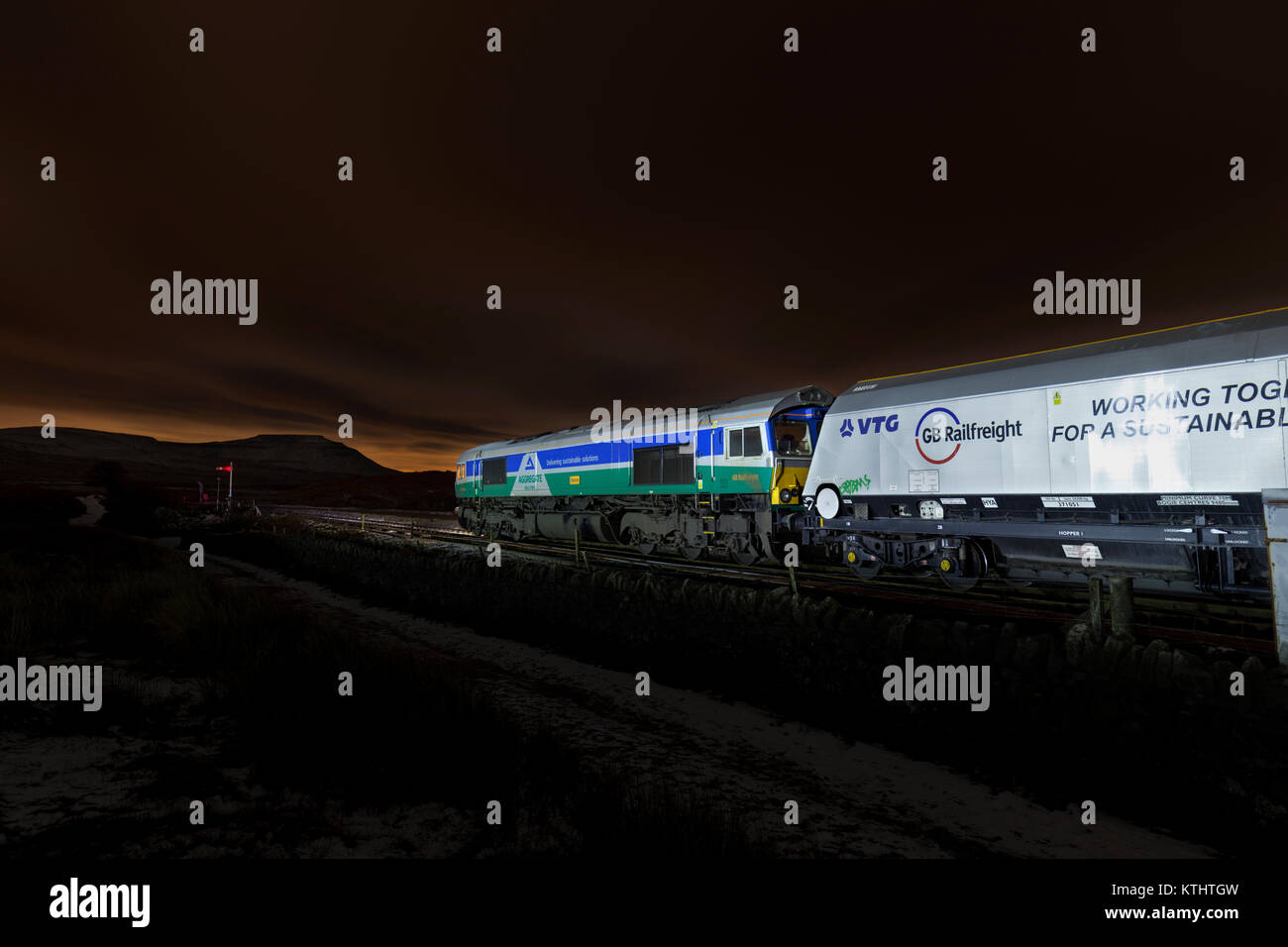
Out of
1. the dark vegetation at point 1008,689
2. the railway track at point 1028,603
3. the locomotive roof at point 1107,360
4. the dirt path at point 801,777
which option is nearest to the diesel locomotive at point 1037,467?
the locomotive roof at point 1107,360

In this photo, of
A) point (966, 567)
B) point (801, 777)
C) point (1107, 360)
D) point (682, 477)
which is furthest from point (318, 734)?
point (682, 477)

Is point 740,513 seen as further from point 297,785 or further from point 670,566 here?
point 297,785

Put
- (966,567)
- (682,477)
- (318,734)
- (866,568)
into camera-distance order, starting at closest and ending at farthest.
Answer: (318,734) → (966,567) → (866,568) → (682,477)

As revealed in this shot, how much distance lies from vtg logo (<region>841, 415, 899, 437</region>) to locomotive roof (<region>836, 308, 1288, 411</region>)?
30 centimetres

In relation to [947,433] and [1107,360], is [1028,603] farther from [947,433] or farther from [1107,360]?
[1107,360]

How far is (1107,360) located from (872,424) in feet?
14.4

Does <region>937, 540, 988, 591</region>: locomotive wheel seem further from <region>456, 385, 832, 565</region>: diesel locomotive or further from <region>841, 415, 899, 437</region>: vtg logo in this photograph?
<region>456, 385, 832, 565</region>: diesel locomotive

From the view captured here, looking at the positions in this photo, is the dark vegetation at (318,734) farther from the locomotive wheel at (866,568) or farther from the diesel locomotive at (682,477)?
the diesel locomotive at (682,477)

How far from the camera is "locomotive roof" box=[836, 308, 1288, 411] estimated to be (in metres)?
8.53

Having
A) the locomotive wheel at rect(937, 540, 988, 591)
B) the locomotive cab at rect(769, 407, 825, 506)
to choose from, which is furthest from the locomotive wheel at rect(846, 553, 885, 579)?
the locomotive cab at rect(769, 407, 825, 506)

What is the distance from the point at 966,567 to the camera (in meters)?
12.2

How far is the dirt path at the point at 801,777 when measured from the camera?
16.9 ft

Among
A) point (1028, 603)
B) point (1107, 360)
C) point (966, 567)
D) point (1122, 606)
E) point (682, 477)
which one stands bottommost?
point (1028, 603)

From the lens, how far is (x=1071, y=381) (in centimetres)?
1034
